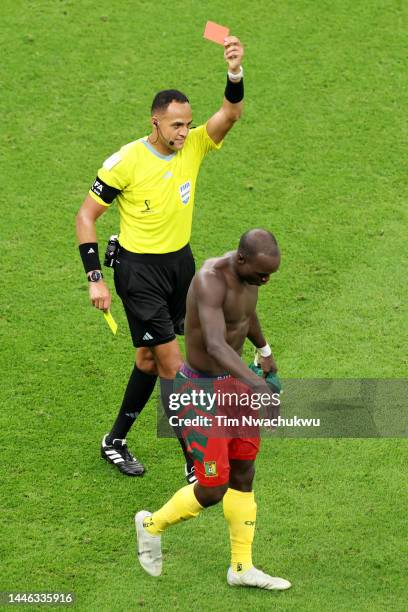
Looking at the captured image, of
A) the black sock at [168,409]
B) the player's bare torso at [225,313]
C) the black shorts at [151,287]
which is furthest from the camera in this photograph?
the black sock at [168,409]

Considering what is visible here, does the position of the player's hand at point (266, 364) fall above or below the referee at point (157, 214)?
below

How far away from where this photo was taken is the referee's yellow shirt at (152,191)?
27.3ft

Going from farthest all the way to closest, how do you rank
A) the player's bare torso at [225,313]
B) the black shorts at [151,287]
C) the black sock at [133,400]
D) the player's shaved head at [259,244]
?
the black sock at [133,400], the black shorts at [151,287], the player's bare torso at [225,313], the player's shaved head at [259,244]

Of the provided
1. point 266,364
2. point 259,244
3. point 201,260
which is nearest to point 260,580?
point 266,364

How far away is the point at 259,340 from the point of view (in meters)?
7.72

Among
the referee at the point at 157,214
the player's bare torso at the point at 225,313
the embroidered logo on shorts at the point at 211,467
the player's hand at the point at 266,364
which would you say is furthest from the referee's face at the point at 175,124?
the embroidered logo on shorts at the point at 211,467

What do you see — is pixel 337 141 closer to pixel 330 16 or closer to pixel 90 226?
pixel 330 16

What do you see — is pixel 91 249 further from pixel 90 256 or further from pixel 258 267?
pixel 258 267

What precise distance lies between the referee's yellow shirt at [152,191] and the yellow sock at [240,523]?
185cm

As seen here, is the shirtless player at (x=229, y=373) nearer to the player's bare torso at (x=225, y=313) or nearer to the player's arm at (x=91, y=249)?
the player's bare torso at (x=225, y=313)

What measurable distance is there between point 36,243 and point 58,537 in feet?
11.7

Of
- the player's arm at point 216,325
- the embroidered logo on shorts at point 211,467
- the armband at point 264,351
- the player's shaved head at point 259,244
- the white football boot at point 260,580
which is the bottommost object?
the white football boot at point 260,580

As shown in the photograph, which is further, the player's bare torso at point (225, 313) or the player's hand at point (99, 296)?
the player's hand at point (99, 296)

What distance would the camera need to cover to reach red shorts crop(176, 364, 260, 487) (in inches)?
289
